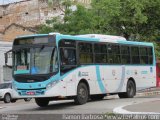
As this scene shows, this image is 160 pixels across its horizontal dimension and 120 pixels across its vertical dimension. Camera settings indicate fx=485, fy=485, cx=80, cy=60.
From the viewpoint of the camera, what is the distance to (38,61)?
1975cm

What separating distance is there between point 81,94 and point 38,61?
269cm

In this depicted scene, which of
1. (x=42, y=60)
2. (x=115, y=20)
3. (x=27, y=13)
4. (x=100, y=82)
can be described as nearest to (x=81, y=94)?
(x=100, y=82)

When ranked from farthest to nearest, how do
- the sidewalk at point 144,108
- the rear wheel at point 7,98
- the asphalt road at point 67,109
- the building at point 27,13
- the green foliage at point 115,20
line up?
1. the building at point 27,13
2. the green foliage at point 115,20
3. the rear wheel at point 7,98
4. the asphalt road at point 67,109
5. the sidewalk at point 144,108

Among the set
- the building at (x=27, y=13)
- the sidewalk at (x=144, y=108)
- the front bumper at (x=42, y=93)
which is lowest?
the sidewalk at (x=144, y=108)

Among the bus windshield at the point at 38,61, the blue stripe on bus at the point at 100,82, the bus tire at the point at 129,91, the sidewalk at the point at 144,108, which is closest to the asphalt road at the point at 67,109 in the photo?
the sidewalk at the point at 144,108

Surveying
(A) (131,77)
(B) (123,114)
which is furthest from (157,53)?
(B) (123,114)

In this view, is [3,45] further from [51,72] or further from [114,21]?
[51,72]

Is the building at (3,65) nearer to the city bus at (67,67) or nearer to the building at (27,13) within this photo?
the building at (27,13)

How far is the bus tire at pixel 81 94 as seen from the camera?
20969 mm

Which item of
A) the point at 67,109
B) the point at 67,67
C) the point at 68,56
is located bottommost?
the point at 67,109

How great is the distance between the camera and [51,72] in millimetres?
19484

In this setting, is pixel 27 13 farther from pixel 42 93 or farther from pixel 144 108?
pixel 144 108

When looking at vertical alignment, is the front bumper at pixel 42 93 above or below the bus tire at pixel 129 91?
above

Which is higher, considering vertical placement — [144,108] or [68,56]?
[68,56]
